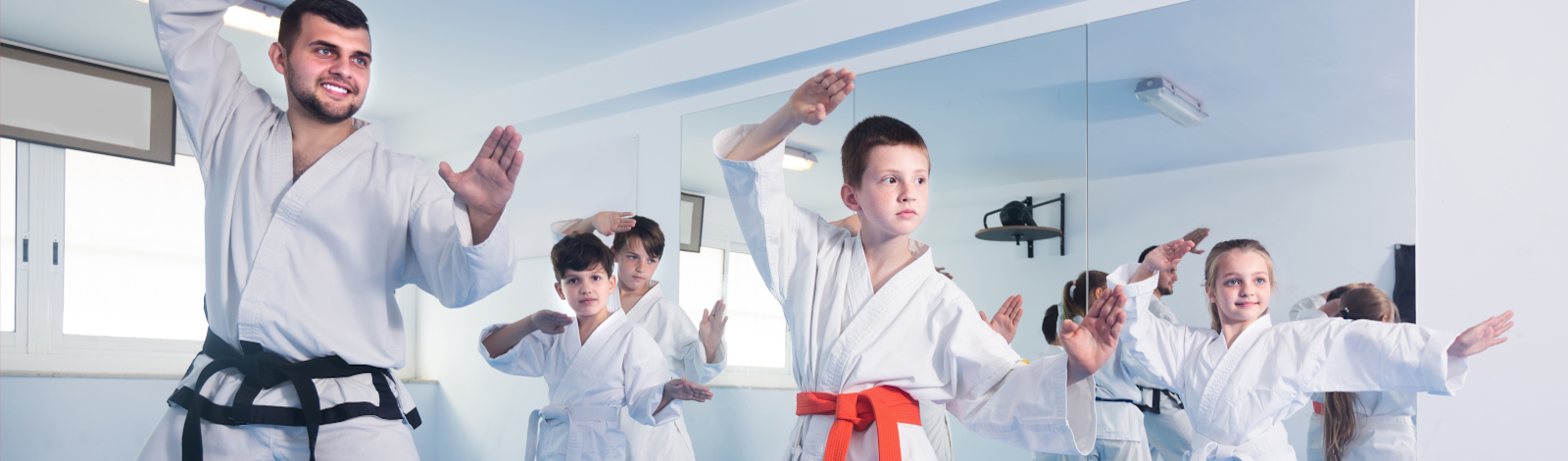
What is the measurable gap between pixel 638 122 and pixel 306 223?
10.1 feet

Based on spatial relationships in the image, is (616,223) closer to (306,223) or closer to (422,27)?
(422,27)

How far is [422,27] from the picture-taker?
4.21 meters

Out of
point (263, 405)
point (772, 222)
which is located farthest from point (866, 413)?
point (263, 405)

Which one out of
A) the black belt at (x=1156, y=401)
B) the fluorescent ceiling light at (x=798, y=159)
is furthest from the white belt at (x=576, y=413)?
the black belt at (x=1156, y=401)

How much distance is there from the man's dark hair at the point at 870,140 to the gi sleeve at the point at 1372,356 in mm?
1174

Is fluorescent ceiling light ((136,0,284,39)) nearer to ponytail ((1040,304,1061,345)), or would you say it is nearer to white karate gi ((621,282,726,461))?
white karate gi ((621,282,726,461))

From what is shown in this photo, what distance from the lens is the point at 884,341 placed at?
6.15ft

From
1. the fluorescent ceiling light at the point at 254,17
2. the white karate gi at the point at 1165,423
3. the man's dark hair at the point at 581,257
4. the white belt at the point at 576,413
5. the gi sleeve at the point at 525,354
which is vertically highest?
the fluorescent ceiling light at the point at 254,17

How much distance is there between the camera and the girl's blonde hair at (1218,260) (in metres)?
2.50

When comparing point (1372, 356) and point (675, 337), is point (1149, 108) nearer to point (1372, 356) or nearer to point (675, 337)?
point (1372, 356)

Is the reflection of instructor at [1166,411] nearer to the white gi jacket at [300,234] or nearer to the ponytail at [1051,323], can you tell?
the ponytail at [1051,323]

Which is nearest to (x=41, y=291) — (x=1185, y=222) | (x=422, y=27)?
→ (x=422, y=27)

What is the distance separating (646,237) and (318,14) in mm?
2279

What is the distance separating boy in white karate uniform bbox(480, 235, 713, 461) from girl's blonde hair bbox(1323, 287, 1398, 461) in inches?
72.5
